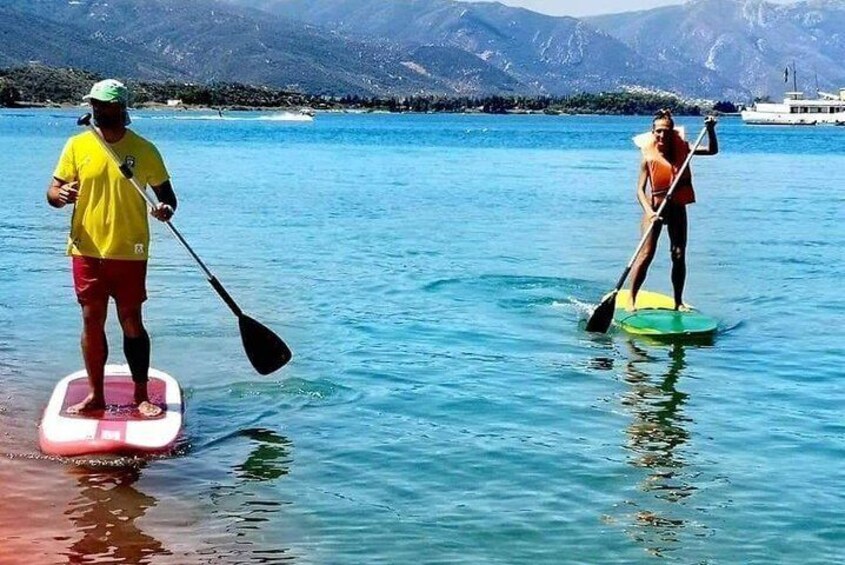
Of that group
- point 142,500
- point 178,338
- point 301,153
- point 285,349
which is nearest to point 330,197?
point 178,338

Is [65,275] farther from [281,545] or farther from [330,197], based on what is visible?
[330,197]

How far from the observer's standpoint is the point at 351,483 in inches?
336

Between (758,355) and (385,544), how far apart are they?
6.52 metres

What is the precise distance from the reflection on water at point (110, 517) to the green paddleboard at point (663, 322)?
637 centimetres

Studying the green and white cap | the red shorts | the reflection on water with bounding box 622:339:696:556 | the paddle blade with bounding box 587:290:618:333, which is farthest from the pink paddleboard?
the paddle blade with bounding box 587:290:618:333

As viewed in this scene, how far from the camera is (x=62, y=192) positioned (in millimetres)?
8195

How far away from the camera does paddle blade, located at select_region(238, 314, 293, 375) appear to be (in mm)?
10188

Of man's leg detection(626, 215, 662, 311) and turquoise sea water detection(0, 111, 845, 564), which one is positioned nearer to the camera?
turquoise sea water detection(0, 111, 845, 564)

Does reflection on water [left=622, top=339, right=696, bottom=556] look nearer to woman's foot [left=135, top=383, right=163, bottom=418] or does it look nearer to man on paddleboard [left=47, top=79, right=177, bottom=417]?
woman's foot [left=135, top=383, right=163, bottom=418]

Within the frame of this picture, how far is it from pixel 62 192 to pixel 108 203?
0.30 meters

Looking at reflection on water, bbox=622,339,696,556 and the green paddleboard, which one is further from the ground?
the green paddleboard

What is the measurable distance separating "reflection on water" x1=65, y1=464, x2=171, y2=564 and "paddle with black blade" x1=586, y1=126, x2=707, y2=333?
19.9 ft

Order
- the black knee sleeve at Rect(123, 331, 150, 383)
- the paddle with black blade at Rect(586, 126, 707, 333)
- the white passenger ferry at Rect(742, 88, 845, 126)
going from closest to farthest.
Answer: the black knee sleeve at Rect(123, 331, 150, 383) → the paddle with black blade at Rect(586, 126, 707, 333) → the white passenger ferry at Rect(742, 88, 845, 126)

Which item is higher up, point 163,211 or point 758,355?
point 163,211
